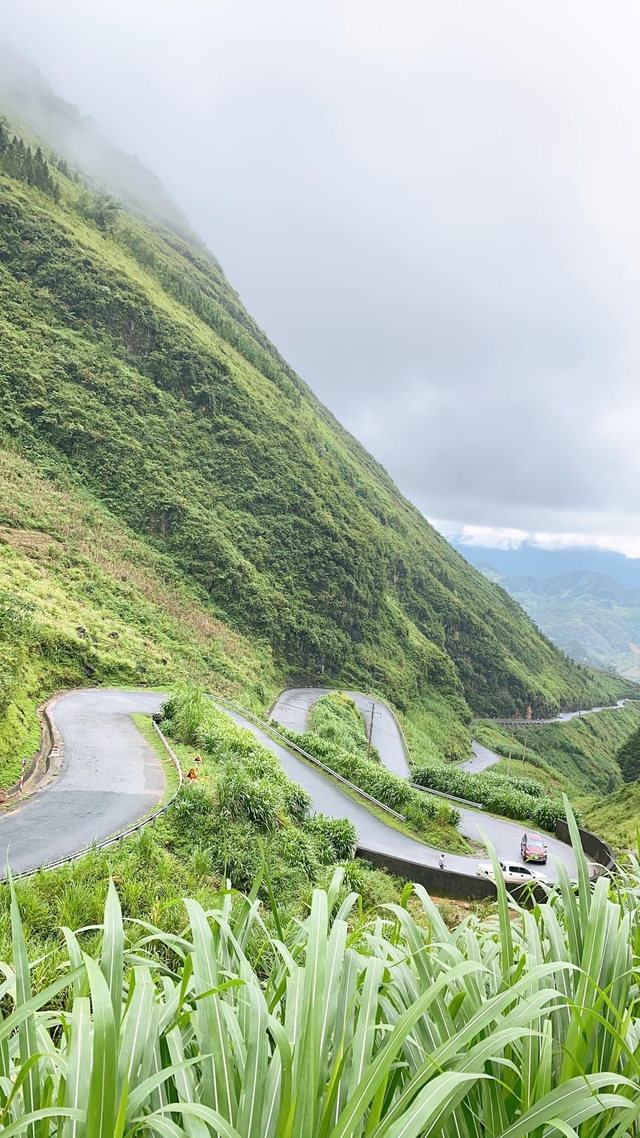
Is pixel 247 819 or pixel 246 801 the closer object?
pixel 247 819

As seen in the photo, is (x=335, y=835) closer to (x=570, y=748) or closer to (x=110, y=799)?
(x=110, y=799)

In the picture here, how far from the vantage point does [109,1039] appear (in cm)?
102

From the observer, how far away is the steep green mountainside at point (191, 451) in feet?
119

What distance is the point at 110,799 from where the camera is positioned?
8.05 metres

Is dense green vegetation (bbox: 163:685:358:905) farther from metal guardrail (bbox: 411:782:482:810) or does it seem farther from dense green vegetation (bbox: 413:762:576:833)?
dense green vegetation (bbox: 413:762:576:833)

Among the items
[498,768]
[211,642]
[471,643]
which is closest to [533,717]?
[471,643]

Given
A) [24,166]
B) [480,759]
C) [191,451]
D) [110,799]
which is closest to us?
[110,799]

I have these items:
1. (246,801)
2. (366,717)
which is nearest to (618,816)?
(366,717)

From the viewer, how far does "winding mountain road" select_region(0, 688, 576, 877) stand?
22.0 ft

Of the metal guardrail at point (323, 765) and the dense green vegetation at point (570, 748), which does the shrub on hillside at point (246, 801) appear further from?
the dense green vegetation at point (570, 748)

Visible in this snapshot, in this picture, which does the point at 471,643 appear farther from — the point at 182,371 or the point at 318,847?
the point at 318,847

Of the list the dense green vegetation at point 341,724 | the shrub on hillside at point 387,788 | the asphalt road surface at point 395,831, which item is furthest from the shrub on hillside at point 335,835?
the dense green vegetation at point 341,724

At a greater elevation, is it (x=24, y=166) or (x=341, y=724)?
(x=24, y=166)

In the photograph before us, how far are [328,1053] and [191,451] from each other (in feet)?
150
